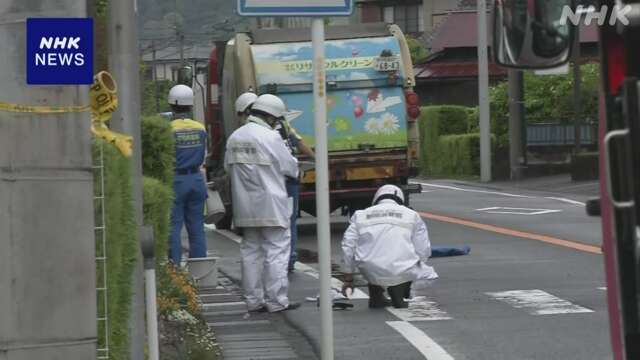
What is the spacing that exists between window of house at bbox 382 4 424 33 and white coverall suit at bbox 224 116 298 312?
66.5m

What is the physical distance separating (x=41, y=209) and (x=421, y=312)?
6.54m

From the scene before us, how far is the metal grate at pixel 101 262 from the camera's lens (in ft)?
23.7

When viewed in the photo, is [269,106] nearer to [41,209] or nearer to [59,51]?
[59,51]

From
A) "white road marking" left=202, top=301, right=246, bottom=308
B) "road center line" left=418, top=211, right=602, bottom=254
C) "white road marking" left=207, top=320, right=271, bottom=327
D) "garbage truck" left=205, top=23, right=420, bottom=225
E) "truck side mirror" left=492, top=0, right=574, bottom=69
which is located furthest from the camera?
"garbage truck" left=205, top=23, right=420, bottom=225

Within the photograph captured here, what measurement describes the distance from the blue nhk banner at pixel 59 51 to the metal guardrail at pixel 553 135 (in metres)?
33.6

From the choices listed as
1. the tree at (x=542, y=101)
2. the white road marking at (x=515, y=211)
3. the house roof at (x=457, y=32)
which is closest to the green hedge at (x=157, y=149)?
the white road marking at (x=515, y=211)

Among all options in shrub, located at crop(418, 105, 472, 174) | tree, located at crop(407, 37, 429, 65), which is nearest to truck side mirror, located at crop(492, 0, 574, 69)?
shrub, located at crop(418, 105, 472, 174)

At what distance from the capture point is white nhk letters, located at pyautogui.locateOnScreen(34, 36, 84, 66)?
616 centimetres

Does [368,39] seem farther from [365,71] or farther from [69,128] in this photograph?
[69,128]

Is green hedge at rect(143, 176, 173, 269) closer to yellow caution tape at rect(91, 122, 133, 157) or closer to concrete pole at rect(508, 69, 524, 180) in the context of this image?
yellow caution tape at rect(91, 122, 133, 157)

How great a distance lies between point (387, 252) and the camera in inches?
487

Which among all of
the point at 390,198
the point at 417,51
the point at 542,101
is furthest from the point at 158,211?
the point at 417,51

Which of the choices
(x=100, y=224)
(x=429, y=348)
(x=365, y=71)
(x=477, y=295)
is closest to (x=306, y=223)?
(x=365, y=71)

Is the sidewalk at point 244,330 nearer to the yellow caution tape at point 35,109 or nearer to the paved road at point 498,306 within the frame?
the paved road at point 498,306
